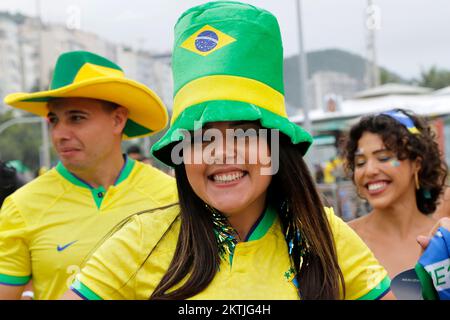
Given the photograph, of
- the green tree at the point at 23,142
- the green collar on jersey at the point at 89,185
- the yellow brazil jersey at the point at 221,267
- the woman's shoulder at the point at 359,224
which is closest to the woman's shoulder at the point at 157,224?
the yellow brazil jersey at the point at 221,267

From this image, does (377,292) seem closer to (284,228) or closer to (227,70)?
(284,228)

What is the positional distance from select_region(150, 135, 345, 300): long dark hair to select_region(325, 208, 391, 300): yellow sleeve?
33 millimetres

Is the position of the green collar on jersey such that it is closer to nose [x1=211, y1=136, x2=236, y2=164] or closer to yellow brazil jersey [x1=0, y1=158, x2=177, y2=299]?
yellow brazil jersey [x1=0, y1=158, x2=177, y2=299]

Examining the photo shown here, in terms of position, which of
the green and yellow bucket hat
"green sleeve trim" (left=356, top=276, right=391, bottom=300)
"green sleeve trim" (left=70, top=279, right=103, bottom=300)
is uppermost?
the green and yellow bucket hat

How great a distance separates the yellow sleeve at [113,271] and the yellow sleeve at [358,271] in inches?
22.1

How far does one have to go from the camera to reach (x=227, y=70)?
1859mm

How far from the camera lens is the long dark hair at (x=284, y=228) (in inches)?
71.1

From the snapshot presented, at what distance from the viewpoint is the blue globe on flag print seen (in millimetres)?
1885

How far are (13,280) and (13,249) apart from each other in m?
0.15

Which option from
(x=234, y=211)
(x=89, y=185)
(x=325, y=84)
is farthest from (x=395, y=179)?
(x=325, y=84)

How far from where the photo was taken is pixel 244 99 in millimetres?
1844

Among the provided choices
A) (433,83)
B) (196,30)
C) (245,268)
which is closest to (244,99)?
(196,30)

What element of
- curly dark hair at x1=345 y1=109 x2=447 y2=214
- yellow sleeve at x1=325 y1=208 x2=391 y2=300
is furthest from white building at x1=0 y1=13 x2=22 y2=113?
yellow sleeve at x1=325 y1=208 x2=391 y2=300

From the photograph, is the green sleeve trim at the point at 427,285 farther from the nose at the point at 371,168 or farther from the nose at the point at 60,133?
the nose at the point at 60,133
